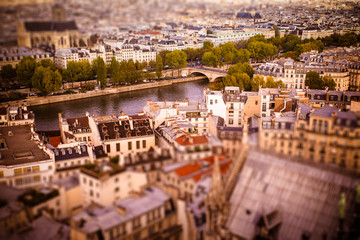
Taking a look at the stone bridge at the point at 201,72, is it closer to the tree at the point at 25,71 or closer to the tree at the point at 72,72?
the tree at the point at 72,72

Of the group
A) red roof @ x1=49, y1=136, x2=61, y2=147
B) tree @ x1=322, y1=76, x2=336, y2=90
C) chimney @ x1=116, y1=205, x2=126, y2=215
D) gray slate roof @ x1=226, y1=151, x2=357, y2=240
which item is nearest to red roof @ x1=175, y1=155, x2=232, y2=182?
gray slate roof @ x1=226, y1=151, x2=357, y2=240

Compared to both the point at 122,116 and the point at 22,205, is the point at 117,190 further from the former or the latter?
the point at 122,116

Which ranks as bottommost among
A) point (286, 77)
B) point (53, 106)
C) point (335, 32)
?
point (53, 106)

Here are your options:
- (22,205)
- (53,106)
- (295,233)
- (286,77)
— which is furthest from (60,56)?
(295,233)

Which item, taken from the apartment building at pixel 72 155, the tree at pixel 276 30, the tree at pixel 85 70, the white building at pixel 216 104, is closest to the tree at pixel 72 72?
the tree at pixel 85 70

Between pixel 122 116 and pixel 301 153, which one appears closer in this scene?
pixel 301 153

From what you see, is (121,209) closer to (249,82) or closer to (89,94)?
(249,82)

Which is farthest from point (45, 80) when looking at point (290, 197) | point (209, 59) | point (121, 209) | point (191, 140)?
point (290, 197)

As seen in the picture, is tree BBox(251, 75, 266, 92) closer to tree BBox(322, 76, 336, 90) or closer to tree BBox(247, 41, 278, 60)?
tree BBox(322, 76, 336, 90)
